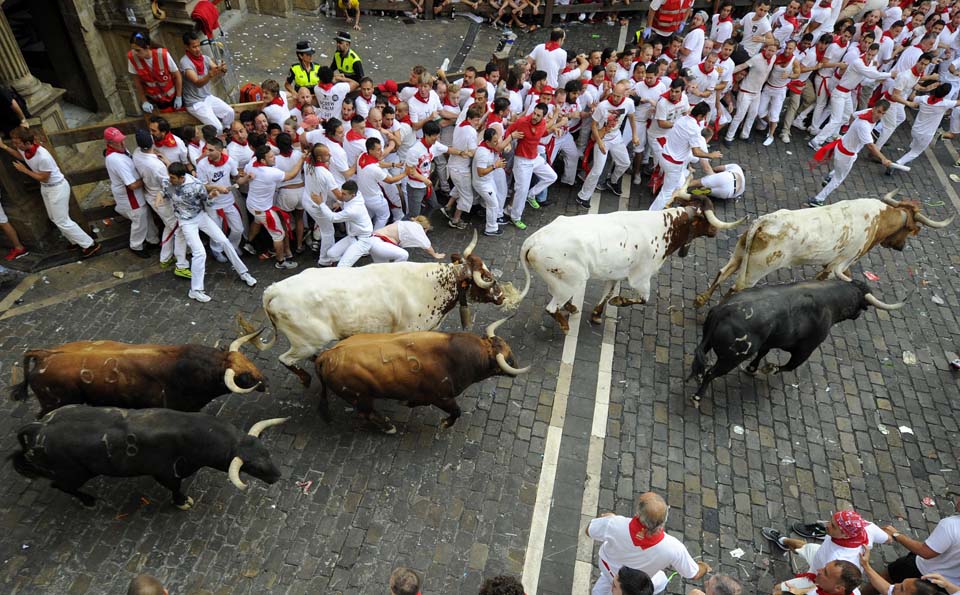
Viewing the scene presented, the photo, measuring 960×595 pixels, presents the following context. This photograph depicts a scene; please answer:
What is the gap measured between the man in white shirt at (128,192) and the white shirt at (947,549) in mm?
10030

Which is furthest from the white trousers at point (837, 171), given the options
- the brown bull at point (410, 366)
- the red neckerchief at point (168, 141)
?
the red neckerchief at point (168, 141)

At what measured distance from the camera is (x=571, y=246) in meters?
7.96

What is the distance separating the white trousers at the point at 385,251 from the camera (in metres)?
8.55

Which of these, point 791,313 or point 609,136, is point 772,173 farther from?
point 791,313

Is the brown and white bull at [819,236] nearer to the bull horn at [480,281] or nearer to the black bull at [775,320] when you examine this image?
the black bull at [775,320]

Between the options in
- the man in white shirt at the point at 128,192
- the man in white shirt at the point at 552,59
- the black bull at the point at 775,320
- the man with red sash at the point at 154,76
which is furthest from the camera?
the man in white shirt at the point at 552,59

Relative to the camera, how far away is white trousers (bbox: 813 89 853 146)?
523 inches

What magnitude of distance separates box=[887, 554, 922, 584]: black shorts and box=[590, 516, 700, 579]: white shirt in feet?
7.79

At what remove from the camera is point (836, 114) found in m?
13.4

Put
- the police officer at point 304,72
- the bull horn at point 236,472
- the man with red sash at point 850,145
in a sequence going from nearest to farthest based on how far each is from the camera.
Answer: the bull horn at point 236,472
the police officer at point 304,72
the man with red sash at point 850,145

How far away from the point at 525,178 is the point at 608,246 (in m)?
2.81

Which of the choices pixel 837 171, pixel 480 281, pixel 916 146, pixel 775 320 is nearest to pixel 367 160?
pixel 480 281

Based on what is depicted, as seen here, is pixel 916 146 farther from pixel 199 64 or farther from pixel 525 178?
A: pixel 199 64

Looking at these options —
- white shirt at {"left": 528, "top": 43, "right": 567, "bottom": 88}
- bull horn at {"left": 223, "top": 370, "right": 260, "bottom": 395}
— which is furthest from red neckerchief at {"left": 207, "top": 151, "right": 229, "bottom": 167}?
white shirt at {"left": 528, "top": 43, "right": 567, "bottom": 88}
